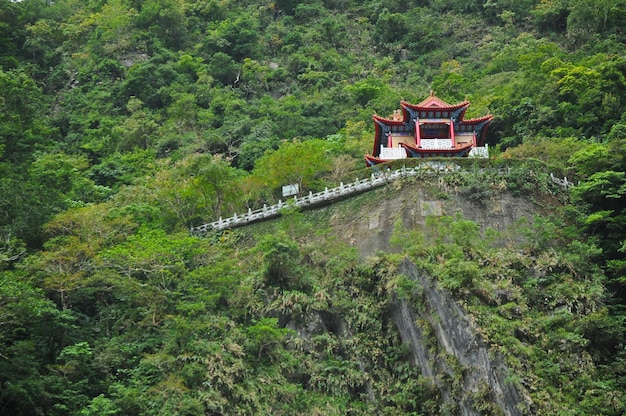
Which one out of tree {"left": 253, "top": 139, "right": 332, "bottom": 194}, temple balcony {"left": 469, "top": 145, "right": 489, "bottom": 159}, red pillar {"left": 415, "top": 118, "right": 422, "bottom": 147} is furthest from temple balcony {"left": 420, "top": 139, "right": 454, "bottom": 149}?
tree {"left": 253, "top": 139, "right": 332, "bottom": 194}

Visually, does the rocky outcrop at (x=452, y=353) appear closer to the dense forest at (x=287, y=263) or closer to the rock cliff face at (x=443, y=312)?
the rock cliff face at (x=443, y=312)

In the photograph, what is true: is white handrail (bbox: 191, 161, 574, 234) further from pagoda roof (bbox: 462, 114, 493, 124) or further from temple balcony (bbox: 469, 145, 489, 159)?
pagoda roof (bbox: 462, 114, 493, 124)

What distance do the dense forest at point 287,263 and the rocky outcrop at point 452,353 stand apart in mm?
253

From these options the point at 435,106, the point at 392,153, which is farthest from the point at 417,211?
the point at 435,106

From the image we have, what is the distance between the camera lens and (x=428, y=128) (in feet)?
124

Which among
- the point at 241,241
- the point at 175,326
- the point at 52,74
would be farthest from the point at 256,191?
the point at 52,74

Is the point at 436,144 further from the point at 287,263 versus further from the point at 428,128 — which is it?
the point at 287,263

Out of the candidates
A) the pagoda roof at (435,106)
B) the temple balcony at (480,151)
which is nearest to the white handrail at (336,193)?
the temple balcony at (480,151)

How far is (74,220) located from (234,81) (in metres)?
31.1

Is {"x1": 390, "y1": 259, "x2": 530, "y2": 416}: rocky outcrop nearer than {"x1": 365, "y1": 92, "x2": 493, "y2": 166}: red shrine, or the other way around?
{"x1": 390, "y1": 259, "x2": 530, "y2": 416}: rocky outcrop

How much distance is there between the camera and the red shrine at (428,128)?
37.1 metres

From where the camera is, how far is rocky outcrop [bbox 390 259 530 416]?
23.6 metres

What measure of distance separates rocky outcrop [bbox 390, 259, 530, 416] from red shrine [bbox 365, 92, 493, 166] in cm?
1046

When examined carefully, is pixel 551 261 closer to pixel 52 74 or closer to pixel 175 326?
pixel 175 326
